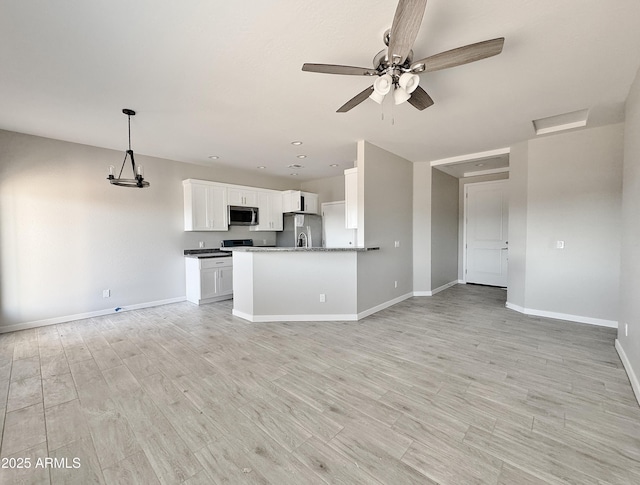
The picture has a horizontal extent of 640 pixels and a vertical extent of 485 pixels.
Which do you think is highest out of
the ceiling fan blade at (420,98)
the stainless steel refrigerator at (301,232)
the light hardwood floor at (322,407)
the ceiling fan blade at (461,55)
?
the ceiling fan blade at (461,55)

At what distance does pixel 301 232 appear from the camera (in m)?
6.73

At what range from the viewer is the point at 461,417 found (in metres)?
1.92

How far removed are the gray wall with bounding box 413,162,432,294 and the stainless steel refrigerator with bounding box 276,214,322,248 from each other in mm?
2503

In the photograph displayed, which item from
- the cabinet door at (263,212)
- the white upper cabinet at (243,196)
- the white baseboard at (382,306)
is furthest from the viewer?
the cabinet door at (263,212)

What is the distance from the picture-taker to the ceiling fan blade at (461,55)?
166 cm

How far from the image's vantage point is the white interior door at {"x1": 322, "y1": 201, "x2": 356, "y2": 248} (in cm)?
662

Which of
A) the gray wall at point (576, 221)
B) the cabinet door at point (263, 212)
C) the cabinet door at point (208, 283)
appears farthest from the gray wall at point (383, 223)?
the cabinet door at point (263, 212)

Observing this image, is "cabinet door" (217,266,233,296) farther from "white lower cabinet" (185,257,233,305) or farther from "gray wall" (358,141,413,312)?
"gray wall" (358,141,413,312)

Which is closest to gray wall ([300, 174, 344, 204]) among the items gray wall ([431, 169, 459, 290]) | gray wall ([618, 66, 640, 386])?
gray wall ([431, 169, 459, 290])

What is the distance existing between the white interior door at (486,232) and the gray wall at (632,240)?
3330mm

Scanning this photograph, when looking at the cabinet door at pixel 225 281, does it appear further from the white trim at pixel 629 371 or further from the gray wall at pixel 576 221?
the white trim at pixel 629 371

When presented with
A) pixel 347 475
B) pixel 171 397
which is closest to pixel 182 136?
pixel 171 397

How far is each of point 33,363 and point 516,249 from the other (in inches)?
250

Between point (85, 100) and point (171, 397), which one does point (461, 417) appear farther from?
point (85, 100)
